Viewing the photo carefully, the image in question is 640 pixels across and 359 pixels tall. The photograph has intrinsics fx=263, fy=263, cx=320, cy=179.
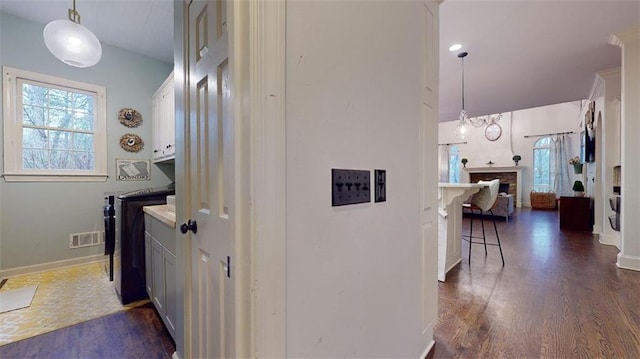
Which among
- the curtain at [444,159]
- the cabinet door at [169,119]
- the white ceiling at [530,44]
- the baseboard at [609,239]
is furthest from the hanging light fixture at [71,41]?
the curtain at [444,159]

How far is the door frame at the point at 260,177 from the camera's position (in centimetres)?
67

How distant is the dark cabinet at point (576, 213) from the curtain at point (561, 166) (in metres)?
4.31

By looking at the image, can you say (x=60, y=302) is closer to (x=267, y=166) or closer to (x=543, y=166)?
(x=267, y=166)

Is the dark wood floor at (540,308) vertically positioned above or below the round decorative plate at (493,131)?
below

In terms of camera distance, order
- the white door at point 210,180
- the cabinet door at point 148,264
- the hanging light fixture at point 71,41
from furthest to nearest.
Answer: the cabinet door at point 148,264, the hanging light fixture at point 71,41, the white door at point 210,180

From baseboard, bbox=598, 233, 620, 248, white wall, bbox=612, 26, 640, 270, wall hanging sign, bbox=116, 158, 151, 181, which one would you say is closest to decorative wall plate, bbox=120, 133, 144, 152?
wall hanging sign, bbox=116, 158, 151, 181

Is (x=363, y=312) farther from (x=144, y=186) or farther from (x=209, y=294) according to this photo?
(x=144, y=186)

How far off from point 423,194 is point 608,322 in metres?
1.71

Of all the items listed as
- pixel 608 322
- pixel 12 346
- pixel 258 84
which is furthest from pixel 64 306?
pixel 608 322

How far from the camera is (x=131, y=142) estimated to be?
11.5 ft

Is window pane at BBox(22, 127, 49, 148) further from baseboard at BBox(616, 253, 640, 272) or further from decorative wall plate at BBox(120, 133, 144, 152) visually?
baseboard at BBox(616, 253, 640, 272)

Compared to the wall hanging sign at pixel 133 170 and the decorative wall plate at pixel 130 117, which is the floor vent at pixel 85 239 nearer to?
the wall hanging sign at pixel 133 170

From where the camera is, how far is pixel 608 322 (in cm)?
178

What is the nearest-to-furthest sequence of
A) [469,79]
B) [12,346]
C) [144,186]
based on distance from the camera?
1. [12,346]
2. [144,186]
3. [469,79]
